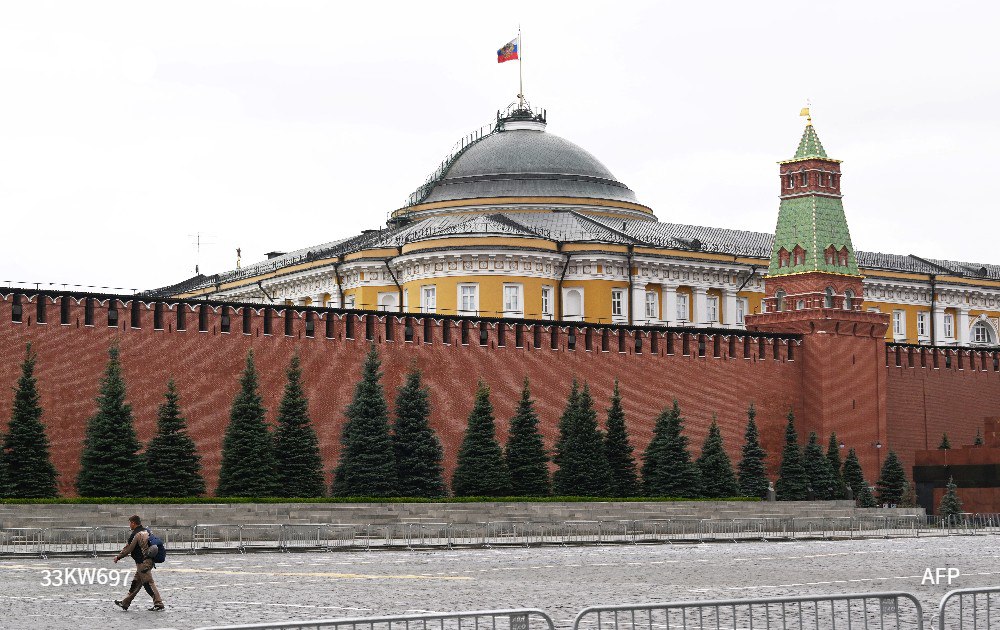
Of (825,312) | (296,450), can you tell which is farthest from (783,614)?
(825,312)

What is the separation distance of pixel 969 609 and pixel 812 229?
126 ft

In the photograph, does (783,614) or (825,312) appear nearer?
(783,614)

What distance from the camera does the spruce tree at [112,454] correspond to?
36.9 m

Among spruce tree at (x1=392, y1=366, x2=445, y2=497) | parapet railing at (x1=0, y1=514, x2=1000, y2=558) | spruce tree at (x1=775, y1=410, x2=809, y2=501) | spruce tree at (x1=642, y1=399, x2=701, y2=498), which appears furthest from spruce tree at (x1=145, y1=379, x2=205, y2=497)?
spruce tree at (x1=775, y1=410, x2=809, y2=501)

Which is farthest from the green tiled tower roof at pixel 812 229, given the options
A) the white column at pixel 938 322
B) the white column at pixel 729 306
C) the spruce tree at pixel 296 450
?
the spruce tree at pixel 296 450

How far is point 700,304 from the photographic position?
195 feet

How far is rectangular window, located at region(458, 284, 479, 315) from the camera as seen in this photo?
5462 centimetres

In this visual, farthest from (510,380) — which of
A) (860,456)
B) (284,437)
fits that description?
(860,456)

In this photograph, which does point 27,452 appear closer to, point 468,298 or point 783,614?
point 468,298

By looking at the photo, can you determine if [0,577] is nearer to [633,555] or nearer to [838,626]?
[633,555]

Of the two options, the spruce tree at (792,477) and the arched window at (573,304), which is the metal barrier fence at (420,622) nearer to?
the spruce tree at (792,477)

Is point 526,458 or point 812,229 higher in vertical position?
point 812,229

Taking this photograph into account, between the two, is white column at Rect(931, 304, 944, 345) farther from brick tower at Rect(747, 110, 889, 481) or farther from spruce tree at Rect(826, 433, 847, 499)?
spruce tree at Rect(826, 433, 847, 499)
